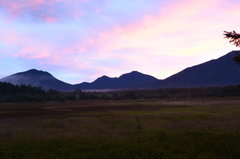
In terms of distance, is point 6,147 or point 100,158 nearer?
point 100,158

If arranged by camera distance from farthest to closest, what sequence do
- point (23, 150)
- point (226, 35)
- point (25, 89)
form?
point (25, 89), point (226, 35), point (23, 150)

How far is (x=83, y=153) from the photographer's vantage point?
12852mm

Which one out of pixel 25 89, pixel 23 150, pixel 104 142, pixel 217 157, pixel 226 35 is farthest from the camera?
pixel 25 89

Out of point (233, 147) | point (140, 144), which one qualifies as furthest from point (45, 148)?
point (233, 147)

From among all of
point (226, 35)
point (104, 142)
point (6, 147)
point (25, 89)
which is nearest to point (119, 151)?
point (104, 142)

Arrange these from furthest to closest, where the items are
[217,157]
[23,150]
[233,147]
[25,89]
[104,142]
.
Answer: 1. [25,89]
2. [104,142]
3. [23,150]
4. [233,147]
5. [217,157]

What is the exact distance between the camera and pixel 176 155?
11953mm

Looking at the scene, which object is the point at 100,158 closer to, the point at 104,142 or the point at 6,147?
the point at 104,142

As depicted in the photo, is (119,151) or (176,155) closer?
(176,155)

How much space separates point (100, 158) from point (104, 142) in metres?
3.27

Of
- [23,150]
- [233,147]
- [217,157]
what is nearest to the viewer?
[217,157]

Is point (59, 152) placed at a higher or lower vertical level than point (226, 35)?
lower

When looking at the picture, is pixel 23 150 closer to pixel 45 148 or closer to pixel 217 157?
pixel 45 148

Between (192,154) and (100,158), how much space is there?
512cm
